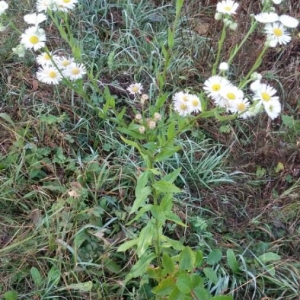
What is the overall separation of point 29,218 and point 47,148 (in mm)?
320

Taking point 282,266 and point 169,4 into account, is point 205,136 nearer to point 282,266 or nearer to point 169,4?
point 282,266

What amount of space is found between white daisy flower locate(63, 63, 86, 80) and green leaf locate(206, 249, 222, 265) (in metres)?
0.74

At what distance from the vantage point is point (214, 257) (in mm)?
1681

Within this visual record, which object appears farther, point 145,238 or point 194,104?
point 145,238

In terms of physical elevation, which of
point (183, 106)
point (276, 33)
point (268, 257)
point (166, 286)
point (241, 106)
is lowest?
point (268, 257)

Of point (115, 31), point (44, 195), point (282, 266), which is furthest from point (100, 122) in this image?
point (282, 266)

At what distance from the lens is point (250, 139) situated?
84.4 inches

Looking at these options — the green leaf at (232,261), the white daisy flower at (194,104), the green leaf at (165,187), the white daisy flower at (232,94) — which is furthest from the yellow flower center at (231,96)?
the green leaf at (232,261)

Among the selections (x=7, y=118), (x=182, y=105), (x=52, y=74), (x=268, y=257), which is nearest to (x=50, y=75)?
(x=52, y=74)

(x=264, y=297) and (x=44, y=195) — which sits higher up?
(x=44, y=195)

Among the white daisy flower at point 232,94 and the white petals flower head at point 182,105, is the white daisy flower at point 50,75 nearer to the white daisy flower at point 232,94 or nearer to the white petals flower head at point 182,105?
the white petals flower head at point 182,105

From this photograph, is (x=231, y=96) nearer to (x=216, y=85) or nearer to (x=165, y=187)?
(x=216, y=85)

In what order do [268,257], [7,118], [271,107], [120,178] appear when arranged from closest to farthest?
1. [271,107]
2. [268,257]
3. [120,178]
4. [7,118]

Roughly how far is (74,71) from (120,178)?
0.57 m
